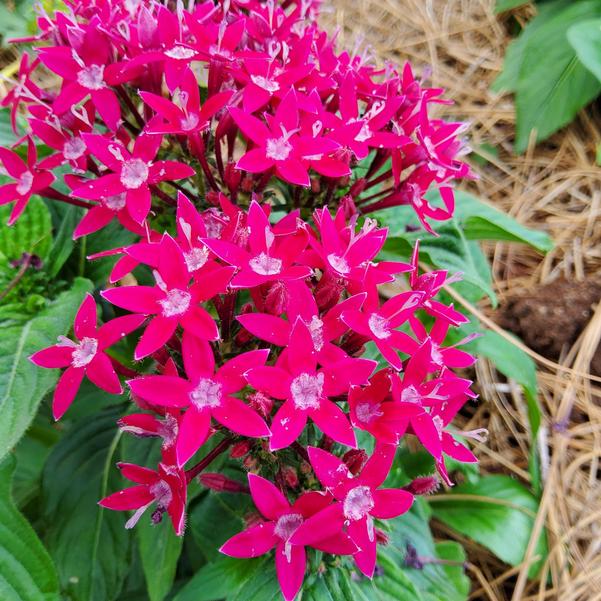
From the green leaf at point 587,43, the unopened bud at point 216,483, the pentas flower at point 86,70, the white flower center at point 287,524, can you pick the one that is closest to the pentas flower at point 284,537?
the white flower center at point 287,524

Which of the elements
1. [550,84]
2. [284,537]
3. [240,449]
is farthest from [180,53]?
[550,84]

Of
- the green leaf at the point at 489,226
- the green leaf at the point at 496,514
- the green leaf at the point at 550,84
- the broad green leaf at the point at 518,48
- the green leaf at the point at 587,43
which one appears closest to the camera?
the green leaf at the point at 489,226

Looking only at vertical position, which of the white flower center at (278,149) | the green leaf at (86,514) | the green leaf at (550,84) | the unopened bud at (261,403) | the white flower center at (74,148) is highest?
the green leaf at (550,84)

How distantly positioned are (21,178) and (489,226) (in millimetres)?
809

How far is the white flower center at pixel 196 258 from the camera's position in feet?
2.51

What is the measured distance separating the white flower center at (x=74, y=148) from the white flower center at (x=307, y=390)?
20.8 inches

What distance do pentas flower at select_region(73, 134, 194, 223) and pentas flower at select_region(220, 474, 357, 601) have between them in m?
0.41

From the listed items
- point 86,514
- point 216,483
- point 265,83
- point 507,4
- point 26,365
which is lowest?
point 86,514

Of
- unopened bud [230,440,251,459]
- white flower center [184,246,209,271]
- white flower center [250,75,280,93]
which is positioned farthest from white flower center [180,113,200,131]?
unopened bud [230,440,251,459]

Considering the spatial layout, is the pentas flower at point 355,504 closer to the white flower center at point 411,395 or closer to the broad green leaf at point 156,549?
the white flower center at point 411,395

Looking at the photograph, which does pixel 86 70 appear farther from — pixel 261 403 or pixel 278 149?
pixel 261 403

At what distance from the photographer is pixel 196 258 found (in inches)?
30.5

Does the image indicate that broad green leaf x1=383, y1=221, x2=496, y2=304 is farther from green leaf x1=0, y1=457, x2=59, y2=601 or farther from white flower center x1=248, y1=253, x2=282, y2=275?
green leaf x1=0, y1=457, x2=59, y2=601

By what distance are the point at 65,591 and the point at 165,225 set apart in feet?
2.44
